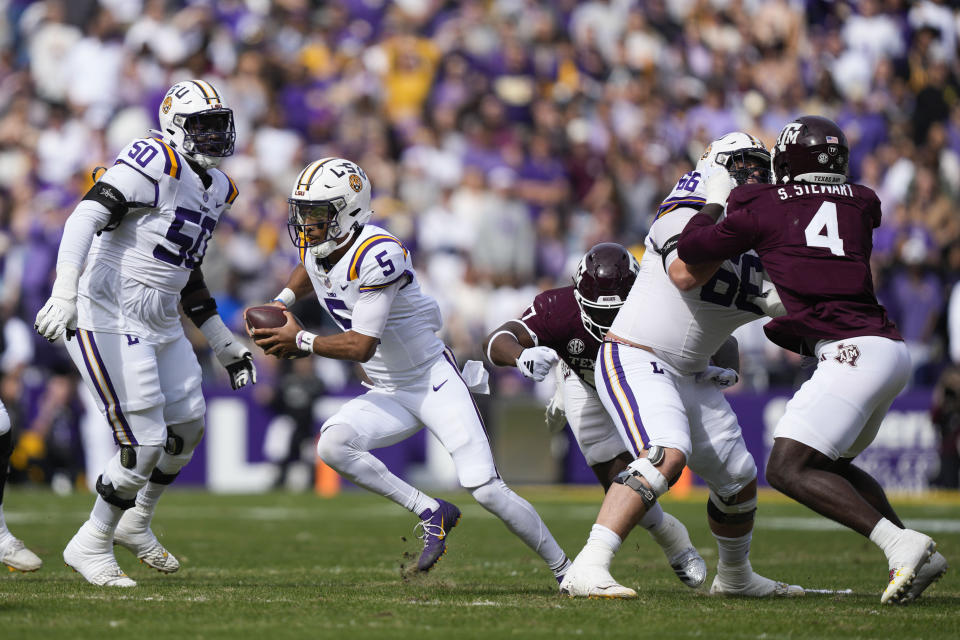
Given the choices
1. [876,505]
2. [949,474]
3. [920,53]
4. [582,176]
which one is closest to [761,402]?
[949,474]

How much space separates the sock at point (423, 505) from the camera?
637 cm

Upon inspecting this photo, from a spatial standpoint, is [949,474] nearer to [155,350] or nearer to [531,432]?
[531,432]

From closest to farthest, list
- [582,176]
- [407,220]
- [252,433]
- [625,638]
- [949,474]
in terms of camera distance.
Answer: [625,638] → [949,474] → [252,433] → [407,220] → [582,176]

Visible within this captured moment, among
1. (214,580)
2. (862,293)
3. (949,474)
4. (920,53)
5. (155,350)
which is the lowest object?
(949,474)

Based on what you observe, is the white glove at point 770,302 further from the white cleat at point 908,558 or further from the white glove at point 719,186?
the white cleat at point 908,558

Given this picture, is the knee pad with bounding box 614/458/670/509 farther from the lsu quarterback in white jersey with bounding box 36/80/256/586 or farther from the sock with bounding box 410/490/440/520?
the lsu quarterback in white jersey with bounding box 36/80/256/586

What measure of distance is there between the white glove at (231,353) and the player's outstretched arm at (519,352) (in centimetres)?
136

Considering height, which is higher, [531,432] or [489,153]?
[489,153]

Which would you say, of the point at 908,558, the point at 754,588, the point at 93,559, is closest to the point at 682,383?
the point at 754,588

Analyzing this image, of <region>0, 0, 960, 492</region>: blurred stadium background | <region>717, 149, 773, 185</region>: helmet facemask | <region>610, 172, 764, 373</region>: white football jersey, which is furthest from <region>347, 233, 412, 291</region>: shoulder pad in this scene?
<region>0, 0, 960, 492</region>: blurred stadium background

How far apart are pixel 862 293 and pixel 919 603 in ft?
4.34

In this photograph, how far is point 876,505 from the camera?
19.4ft

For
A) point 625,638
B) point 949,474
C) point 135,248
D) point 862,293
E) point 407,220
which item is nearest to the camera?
point 625,638

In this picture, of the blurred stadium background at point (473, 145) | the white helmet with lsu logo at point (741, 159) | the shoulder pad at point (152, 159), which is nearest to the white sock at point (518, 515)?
the white helmet with lsu logo at point (741, 159)
